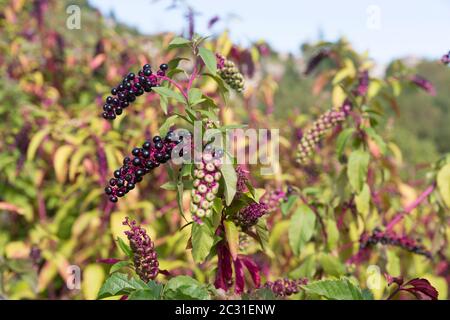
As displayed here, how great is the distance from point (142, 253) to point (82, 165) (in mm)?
2015

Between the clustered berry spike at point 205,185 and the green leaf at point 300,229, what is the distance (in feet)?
2.80

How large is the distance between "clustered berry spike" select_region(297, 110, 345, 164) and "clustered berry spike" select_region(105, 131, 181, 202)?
35.0 inches

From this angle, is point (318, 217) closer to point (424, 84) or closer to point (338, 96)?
point (338, 96)

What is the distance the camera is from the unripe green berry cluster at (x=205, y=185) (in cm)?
113

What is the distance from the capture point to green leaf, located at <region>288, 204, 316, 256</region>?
1938mm

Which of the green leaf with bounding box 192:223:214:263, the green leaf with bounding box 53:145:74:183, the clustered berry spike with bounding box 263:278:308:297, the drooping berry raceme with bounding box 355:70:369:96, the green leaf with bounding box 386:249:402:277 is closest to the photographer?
the green leaf with bounding box 192:223:214:263

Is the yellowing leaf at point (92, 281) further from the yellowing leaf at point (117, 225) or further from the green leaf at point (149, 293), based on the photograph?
the green leaf at point (149, 293)

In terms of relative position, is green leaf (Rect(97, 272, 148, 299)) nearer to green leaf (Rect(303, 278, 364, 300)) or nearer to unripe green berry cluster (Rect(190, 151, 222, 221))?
unripe green berry cluster (Rect(190, 151, 222, 221))

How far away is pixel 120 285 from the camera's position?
3.85 feet

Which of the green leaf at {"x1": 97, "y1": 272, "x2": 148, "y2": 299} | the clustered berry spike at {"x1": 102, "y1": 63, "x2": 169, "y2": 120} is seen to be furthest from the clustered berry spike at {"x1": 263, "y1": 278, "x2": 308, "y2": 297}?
the clustered berry spike at {"x1": 102, "y1": 63, "x2": 169, "y2": 120}

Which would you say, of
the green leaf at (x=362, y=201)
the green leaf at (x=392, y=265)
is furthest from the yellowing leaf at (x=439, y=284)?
the green leaf at (x=362, y=201)

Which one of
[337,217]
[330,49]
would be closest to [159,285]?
[337,217]

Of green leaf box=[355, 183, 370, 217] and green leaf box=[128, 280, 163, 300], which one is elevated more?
green leaf box=[355, 183, 370, 217]

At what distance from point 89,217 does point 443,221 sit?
189cm
